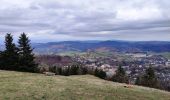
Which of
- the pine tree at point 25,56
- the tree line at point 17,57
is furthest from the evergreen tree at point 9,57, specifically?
the pine tree at point 25,56

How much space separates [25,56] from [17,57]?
→ 6.32ft

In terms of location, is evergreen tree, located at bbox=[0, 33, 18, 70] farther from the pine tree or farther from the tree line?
the pine tree

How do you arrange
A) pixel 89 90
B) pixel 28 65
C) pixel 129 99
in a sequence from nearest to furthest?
pixel 129 99
pixel 89 90
pixel 28 65

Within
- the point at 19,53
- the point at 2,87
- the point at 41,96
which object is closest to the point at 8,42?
the point at 19,53

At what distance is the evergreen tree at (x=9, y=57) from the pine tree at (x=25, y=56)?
4.62 feet

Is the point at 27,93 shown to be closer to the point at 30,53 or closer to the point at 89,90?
the point at 89,90

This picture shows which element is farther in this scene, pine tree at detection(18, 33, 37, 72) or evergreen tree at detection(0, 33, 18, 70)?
evergreen tree at detection(0, 33, 18, 70)

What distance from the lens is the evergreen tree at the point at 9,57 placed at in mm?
76750

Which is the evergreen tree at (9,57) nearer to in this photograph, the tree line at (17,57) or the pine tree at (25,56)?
the tree line at (17,57)

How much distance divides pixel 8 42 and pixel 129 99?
1993 inches

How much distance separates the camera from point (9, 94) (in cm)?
3100

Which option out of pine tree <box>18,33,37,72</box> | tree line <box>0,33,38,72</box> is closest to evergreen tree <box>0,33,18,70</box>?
tree line <box>0,33,38,72</box>

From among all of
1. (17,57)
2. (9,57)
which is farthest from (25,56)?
(9,57)

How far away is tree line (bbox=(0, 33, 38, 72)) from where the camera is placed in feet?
250
